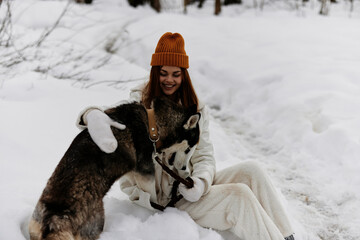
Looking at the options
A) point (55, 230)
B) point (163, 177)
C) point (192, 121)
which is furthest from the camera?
point (163, 177)

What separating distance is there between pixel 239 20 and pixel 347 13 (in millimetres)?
5697

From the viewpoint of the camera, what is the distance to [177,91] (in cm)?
234

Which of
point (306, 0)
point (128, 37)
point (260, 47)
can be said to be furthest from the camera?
point (306, 0)

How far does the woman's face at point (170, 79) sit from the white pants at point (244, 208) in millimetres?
748

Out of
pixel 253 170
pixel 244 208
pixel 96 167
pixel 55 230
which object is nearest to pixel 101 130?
pixel 96 167

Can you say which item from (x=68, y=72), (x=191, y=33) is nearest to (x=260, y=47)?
(x=191, y=33)

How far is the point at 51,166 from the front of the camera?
2646 millimetres

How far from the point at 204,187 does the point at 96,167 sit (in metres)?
0.78

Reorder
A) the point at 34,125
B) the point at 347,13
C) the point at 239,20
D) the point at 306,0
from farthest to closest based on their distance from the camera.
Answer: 1. the point at 306,0
2. the point at 347,13
3. the point at 239,20
4. the point at 34,125

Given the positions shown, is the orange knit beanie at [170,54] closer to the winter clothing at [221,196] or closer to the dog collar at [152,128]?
the winter clothing at [221,196]

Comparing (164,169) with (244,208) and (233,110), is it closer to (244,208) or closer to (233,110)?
(244,208)

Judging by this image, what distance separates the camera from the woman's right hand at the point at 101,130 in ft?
5.56

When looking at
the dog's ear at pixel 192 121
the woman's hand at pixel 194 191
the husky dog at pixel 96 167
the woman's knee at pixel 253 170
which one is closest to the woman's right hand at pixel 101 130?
the husky dog at pixel 96 167

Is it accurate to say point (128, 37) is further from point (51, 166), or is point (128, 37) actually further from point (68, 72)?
point (51, 166)
